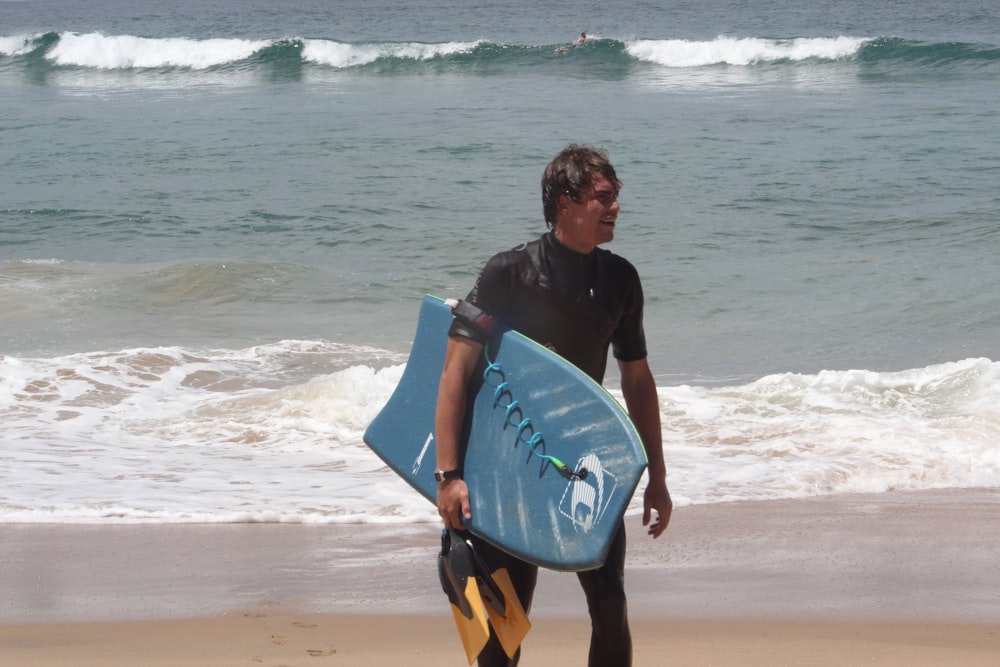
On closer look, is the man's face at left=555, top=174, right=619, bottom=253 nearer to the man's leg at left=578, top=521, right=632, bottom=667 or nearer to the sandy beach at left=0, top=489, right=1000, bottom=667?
the man's leg at left=578, top=521, right=632, bottom=667

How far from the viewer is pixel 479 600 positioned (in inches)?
104

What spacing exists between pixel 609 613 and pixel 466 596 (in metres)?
0.32

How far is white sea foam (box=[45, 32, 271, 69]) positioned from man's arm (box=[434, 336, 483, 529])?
37.0 metres

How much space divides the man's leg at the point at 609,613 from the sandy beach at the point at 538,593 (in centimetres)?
84

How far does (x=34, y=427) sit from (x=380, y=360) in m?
2.63

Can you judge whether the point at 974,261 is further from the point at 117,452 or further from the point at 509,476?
the point at 509,476

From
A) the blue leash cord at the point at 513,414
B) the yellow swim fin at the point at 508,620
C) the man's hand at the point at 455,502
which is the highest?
the blue leash cord at the point at 513,414

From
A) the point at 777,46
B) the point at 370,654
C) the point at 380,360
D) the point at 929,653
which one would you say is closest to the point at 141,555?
the point at 370,654

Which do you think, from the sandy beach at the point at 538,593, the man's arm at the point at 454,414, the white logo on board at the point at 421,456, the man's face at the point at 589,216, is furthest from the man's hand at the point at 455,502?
the sandy beach at the point at 538,593

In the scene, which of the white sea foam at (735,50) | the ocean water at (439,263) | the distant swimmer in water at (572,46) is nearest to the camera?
the ocean water at (439,263)

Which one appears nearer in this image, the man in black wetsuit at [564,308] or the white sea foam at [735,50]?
the man in black wetsuit at [564,308]

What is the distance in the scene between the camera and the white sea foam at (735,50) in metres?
33.3

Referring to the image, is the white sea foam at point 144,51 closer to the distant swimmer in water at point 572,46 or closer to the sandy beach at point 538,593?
the distant swimmer in water at point 572,46

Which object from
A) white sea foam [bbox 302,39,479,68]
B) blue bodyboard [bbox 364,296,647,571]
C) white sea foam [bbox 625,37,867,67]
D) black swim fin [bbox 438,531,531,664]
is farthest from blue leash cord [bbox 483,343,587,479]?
white sea foam [bbox 302,39,479,68]
